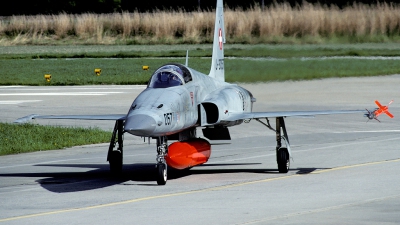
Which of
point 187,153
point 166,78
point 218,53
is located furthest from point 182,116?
point 218,53

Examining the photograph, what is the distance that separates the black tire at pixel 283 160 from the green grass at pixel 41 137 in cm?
879

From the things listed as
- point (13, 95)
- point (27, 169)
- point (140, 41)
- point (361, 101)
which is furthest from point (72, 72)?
point (27, 169)

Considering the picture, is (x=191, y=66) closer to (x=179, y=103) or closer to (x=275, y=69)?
(x=275, y=69)

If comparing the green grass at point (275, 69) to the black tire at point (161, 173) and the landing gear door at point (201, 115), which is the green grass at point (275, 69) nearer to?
the landing gear door at point (201, 115)

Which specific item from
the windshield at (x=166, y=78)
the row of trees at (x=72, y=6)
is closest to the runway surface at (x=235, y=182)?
the windshield at (x=166, y=78)

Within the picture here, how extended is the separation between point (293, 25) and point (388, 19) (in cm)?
385

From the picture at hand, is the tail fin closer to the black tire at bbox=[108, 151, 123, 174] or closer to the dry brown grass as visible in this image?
the black tire at bbox=[108, 151, 123, 174]

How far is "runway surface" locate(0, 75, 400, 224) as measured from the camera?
14844 mm

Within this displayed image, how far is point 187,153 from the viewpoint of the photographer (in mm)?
20047

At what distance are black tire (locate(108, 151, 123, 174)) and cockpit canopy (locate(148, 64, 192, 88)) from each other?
2.22 metres

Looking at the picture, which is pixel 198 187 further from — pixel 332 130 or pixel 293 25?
pixel 293 25

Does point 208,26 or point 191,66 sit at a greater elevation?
point 208,26

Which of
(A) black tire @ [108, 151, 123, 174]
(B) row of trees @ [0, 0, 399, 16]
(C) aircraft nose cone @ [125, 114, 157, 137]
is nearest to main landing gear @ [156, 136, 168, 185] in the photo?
(C) aircraft nose cone @ [125, 114, 157, 137]

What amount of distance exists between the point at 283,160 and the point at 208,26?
42486 mm
